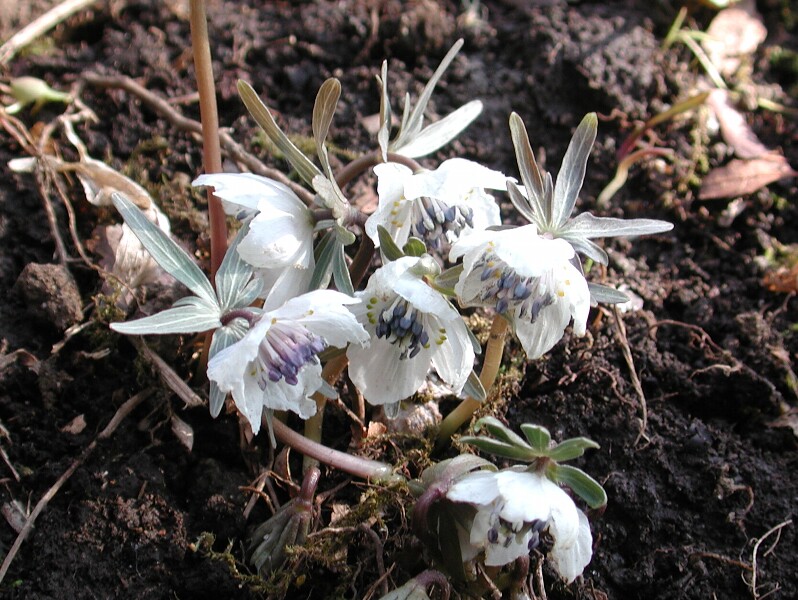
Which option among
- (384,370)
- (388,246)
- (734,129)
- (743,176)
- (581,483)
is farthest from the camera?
(734,129)

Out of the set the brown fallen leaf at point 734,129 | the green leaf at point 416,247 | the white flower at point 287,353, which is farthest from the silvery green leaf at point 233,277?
the brown fallen leaf at point 734,129

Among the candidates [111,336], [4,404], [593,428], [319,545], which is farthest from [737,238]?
[4,404]

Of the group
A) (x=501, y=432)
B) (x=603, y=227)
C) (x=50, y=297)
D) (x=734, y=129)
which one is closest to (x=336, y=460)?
(x=501, y=432)

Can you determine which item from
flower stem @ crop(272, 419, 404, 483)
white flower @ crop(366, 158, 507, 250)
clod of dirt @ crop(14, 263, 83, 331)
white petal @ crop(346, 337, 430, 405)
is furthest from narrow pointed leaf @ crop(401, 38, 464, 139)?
clod of dirt @ crop(14, 263, 83, 331)

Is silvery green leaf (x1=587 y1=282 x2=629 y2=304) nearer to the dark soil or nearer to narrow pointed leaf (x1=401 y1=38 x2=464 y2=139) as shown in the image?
the dark soil

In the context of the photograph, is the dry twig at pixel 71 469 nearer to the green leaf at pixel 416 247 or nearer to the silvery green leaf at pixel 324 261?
the silvery green leaf at pixel 324 261

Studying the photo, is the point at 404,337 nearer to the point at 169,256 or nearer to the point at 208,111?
the point at 169,256
